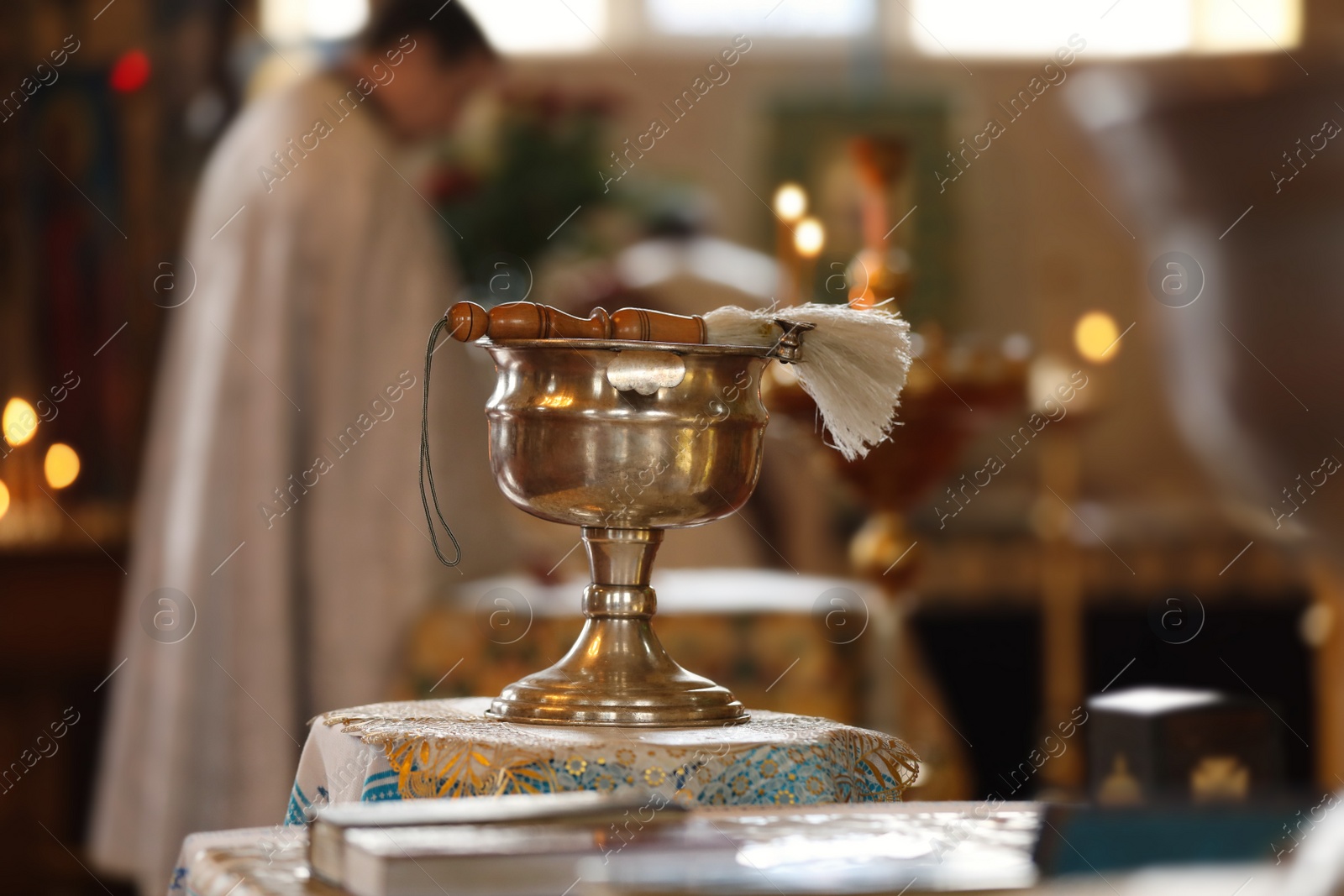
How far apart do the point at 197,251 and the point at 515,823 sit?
2081mm

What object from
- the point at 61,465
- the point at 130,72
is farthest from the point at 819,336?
the point at 130,72

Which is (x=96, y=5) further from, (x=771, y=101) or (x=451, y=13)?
(x=771, y=101)

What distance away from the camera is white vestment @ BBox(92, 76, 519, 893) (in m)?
2.38

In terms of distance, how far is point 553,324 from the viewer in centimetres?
93

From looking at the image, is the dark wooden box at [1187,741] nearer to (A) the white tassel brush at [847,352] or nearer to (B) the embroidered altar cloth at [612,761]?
(B) the embroidered altar cloth at [612,761]

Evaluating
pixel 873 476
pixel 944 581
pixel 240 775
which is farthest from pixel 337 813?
pixel 944 581

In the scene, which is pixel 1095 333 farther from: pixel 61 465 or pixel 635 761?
pixel 635 761

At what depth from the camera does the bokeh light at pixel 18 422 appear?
3180 millimetres

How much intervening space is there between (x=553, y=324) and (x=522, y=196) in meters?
2.71

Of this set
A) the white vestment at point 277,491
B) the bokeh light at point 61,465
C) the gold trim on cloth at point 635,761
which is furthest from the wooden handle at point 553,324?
the bokeh light at point 61,465

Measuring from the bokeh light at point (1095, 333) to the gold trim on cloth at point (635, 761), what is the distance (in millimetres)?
2547

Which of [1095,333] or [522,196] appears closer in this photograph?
[522,196]

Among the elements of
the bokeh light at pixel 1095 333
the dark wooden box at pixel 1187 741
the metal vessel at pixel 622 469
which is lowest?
the dark wooden box at pixel 1187 741

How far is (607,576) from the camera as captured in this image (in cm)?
99
